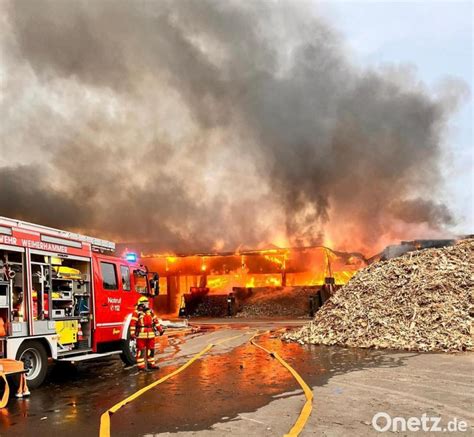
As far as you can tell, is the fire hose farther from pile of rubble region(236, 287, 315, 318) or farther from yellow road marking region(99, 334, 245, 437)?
pile of rubble region(236, 287, 315, 318)

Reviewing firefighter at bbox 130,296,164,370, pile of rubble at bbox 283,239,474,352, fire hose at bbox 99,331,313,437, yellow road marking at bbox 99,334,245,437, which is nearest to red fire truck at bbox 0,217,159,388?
firefighter at bbox 130,296,164,370

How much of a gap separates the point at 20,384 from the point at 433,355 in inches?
329

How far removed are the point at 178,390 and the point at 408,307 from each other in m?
7.81

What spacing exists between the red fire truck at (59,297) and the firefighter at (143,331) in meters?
0.77

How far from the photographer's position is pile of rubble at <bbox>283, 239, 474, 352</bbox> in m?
12.3

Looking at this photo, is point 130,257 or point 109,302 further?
point 130,257

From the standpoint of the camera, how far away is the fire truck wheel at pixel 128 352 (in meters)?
11.1

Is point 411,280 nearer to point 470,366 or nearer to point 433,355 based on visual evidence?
point 433,355

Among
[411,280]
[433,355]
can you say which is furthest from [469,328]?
[411,280]

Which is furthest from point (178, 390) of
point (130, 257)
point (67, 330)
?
point (130, 257)

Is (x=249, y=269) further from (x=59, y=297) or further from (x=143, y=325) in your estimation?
(x=59, y=297)

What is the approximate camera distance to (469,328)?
12.1 m

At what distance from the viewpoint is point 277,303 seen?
31156 millimetres
